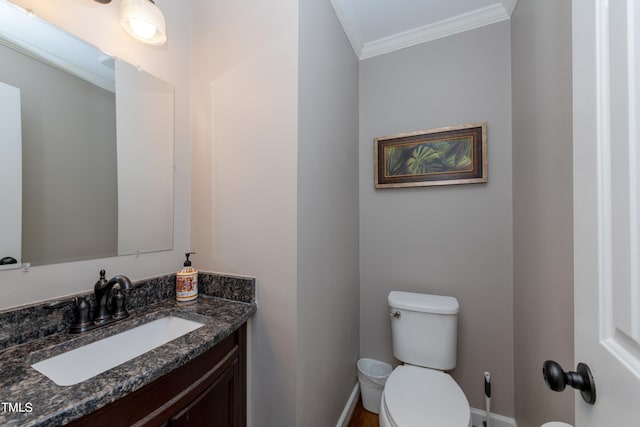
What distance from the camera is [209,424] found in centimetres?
84

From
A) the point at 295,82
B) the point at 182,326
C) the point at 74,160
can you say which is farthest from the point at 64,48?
the point at 182,326

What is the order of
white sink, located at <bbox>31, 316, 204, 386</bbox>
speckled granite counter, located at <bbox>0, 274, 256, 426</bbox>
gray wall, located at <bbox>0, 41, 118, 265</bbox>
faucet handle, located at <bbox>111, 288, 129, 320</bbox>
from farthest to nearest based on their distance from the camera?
faucet handle, located at <bbox>111, 288, 129, 320</bbox>
gray wall, located at <bbox>0, 41, 118, 265</bbox>
white sink, located at <bbox>31, 316, 204, 386</bbox>
speckled granite counter, located at <bbox>0, 274, 256, 426</bbox>

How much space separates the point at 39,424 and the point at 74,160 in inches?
33.7

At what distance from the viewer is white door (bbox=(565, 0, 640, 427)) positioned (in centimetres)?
38

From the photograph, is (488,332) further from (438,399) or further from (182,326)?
(182,326)

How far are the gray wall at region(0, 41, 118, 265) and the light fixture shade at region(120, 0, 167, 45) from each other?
30cm

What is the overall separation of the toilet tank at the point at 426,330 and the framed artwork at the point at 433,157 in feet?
2.50

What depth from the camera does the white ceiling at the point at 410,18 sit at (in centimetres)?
147

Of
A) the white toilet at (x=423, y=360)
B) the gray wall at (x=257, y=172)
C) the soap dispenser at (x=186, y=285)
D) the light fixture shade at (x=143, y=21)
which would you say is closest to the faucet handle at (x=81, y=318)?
the soap dispenser at (x=186, y=285)

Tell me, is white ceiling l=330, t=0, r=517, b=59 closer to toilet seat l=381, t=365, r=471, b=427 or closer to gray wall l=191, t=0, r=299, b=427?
gray wall l=191, t=0, r=299, b=427

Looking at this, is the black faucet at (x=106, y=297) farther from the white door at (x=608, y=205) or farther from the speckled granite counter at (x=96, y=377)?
the white door at (x=608, y=205)

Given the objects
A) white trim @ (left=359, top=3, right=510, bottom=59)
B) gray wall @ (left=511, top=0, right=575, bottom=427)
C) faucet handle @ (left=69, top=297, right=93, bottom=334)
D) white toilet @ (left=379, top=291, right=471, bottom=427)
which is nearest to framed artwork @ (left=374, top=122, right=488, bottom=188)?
gray wall @ (left=511, top=0, right=575, bottom=427)

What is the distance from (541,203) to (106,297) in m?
1.77

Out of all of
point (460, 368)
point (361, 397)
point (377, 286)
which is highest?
point (377, 286)
